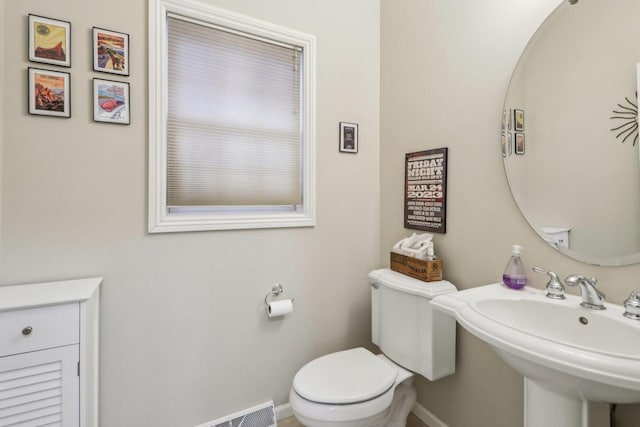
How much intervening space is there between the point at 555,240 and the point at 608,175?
27 centimetres

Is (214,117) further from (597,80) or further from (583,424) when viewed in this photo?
(583,424)

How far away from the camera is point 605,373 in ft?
2.12

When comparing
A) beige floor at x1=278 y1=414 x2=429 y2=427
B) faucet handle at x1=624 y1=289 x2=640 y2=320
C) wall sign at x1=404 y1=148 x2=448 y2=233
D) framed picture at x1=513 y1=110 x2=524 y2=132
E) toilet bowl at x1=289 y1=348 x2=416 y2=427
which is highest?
framed picture at x1=513 y1=110 x2=524 y2=132

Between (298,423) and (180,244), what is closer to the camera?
(180,244)

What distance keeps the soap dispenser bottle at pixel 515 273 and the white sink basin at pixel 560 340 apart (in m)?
0.03

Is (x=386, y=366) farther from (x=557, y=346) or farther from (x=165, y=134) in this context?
(x=165, y=134)

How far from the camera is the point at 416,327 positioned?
1.42 meters

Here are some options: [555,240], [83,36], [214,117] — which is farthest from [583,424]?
[83,36]

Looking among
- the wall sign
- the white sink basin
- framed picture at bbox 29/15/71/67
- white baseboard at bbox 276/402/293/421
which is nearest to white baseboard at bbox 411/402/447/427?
white baseboard at bbox 276/402/293/421

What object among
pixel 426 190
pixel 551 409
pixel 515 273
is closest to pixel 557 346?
pixel 551 409

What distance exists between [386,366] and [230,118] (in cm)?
150

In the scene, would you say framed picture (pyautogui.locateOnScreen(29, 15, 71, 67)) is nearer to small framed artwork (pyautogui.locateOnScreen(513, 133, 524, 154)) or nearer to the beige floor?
small framed artwork (pyautogui.locateOnScreen(513, 133, 524, 154))

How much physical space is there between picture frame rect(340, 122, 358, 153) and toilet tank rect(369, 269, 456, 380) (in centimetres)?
81

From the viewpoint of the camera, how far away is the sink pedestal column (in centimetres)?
86
